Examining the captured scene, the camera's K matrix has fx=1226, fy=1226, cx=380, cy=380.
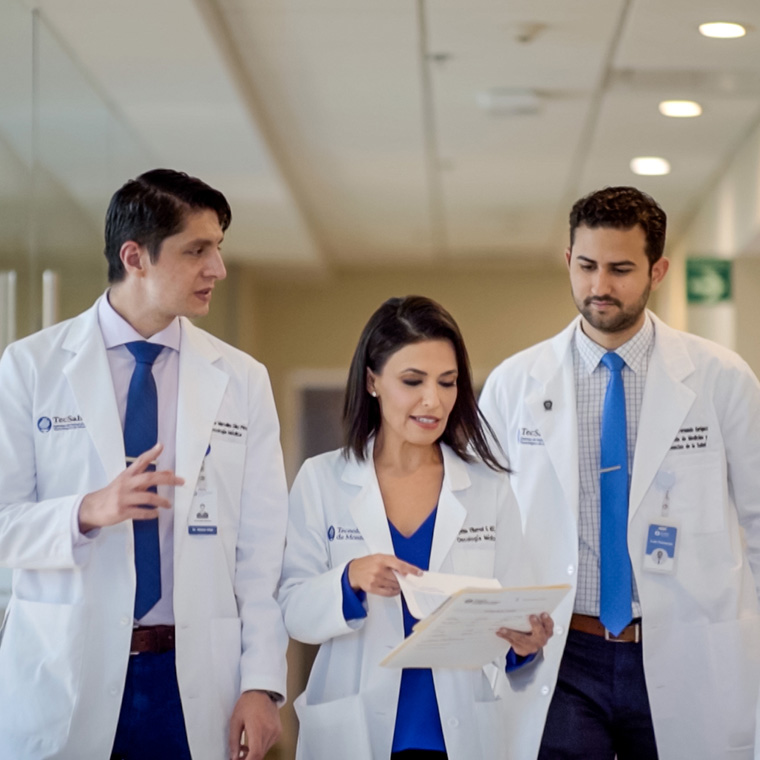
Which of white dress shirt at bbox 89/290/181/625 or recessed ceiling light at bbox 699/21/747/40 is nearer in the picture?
white dress shirt at bbox 89/290/181/625

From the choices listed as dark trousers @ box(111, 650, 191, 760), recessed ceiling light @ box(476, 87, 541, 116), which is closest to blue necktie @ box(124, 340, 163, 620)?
dark trousers @ box(111, 650, 191, 760)

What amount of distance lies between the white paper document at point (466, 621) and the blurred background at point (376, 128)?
58.4 inches

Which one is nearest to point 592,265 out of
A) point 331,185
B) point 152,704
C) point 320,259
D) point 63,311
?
point 152,704

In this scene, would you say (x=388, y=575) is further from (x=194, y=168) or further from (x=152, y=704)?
(x=194, y=168)

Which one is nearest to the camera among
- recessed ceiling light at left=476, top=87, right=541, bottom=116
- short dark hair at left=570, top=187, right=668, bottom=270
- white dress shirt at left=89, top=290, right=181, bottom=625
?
white dress shirt at left=89, top=290, right=181, bottom=625

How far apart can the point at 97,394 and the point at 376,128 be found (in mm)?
3699

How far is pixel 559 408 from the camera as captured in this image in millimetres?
3055

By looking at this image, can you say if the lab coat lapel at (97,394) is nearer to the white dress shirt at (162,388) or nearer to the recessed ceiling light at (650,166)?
the white dress shirt at (162,388)

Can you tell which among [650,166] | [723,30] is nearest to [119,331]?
[723,30]

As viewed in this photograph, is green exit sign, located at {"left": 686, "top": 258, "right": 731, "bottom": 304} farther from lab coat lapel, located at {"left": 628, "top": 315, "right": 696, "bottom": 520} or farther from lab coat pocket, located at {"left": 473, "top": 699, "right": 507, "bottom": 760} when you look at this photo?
lab coat pocket, located at {"left": 473, "top": 699, "right": 507, "bottom": 760}

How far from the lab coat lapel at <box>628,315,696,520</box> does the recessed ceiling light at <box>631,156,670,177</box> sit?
3.57 m

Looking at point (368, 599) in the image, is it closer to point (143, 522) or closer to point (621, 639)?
point (143, 522)

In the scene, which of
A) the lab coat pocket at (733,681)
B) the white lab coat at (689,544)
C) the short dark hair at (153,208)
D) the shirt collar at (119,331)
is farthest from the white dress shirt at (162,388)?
the lab coat pocket at (733,681)

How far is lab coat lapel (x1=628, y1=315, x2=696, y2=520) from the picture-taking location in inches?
114
